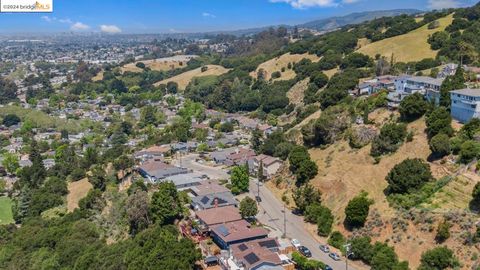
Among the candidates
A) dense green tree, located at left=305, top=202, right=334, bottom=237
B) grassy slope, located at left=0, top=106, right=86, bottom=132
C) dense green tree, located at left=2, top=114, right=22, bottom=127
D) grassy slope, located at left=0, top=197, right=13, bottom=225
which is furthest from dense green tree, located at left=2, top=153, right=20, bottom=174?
dense green tree, located at left=305, top=202, right=334, bottom=237

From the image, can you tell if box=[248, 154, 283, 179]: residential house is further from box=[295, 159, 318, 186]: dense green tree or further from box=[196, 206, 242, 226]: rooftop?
box=[196, 206, 242, 226]: rooftop

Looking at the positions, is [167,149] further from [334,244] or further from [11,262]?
[334,244]

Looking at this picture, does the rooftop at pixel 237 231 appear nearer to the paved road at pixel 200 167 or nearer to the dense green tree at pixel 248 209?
the dense green tree at pixel 248 209

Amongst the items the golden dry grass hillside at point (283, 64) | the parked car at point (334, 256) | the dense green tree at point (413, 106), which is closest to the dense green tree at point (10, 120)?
the golden dry grass hillside at point (283, 64)

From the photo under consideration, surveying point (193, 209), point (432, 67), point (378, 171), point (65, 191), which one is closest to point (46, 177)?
point (65, 191)

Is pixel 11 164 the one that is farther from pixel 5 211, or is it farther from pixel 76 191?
pixel 76 191
